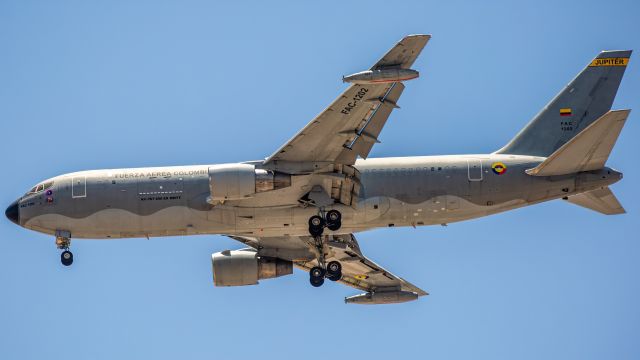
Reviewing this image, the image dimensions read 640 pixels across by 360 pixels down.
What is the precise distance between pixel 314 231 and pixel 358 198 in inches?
94.7

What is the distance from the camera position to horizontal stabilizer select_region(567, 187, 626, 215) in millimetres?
50344

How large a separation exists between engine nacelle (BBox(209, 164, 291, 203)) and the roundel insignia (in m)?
9.72

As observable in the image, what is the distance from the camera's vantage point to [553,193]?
4925 centimetres

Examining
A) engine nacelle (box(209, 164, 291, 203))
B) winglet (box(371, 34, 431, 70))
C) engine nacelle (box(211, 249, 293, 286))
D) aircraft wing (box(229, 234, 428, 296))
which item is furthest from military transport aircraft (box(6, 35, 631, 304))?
winglet (box(371, 34, 431, 70))

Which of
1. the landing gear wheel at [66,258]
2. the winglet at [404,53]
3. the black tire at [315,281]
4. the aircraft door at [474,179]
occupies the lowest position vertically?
the black tire at [315,281]

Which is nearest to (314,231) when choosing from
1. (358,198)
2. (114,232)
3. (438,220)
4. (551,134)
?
(358,198)

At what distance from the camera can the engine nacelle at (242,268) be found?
174ft

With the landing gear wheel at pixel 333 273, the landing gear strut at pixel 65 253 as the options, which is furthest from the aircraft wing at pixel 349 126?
the landing gear strut at pixel 65 253

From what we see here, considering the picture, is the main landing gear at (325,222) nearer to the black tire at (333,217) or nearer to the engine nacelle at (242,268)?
the black tire at (333,217)

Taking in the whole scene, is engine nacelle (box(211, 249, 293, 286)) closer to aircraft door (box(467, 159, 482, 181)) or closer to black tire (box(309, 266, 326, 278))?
black tire (box(309, 266, 326, 278))

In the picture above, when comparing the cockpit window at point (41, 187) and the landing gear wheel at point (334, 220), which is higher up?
the cockpit window at point (41, 187)

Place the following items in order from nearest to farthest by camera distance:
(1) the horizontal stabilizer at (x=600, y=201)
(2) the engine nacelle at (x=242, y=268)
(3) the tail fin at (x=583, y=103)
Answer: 1. (1) the horizontal stabilizer at (x=600, y=201)
2. (3) the tail fin at (x=583, y=103)
3. (2) the engine nacelle at (x=242, y=268)

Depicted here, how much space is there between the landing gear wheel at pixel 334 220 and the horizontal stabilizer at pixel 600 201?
10.6 metres

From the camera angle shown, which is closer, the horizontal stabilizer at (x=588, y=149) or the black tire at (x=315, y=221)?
the horizontal stabilizer at (x=588, y=149)
